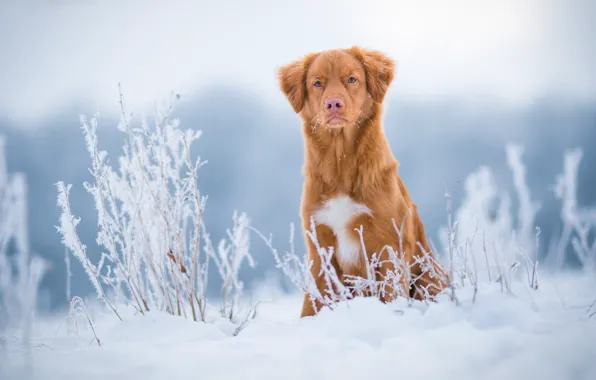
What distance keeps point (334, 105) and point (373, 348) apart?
135 centimetres

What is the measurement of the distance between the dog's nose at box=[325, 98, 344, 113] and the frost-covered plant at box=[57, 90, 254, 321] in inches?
27.7

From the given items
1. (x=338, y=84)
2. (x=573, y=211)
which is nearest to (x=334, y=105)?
(x=338, y=84)

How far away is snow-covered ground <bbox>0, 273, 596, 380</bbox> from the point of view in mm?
1400

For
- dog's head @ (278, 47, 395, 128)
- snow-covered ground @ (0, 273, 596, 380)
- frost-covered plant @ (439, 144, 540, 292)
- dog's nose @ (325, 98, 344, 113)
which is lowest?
snow-covered ground @ (0, 273, 596, 380)

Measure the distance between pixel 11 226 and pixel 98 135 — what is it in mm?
677

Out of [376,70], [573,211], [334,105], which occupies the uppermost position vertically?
[376,70]

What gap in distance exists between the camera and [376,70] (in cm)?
280

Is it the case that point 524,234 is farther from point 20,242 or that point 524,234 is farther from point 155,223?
point 20,242

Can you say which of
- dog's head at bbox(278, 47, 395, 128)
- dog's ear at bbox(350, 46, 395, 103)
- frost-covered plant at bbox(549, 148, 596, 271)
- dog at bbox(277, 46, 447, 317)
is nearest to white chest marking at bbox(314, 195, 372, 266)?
dog at bbox(277, 46, 447, 317)

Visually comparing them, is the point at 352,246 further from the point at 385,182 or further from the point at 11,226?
the point at 11,226

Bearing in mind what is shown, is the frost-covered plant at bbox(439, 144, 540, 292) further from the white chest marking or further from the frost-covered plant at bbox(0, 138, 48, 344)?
the frost-covered plant at bbox(0, 138, 48, 344)

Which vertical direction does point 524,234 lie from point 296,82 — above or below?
below

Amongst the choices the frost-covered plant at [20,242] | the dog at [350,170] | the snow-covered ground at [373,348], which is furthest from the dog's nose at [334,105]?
the frost-covered plant at [20,242]

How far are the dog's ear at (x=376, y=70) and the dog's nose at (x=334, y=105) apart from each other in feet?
1.11
